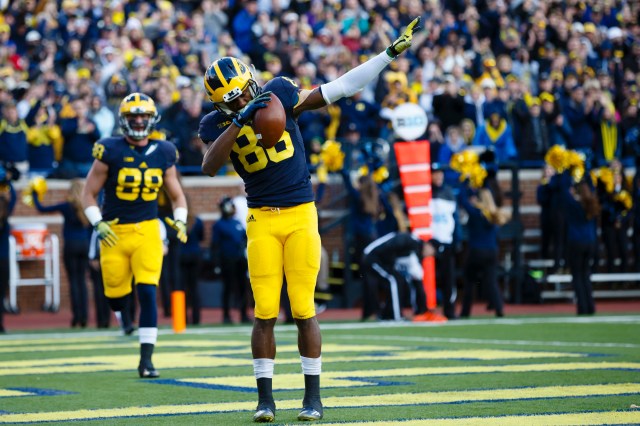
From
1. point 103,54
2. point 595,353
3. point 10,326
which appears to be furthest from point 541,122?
point 595,353

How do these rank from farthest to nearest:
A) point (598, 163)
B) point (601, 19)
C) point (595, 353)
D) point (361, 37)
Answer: point (601, 19)
point (361, 37)
point (598, 163)
point (595, 353)

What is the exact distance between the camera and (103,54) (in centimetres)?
2167

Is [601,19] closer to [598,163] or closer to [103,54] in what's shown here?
[598,163]

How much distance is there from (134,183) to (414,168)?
24.0 ft

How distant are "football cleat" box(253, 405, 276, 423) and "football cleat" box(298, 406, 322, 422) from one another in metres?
0.16

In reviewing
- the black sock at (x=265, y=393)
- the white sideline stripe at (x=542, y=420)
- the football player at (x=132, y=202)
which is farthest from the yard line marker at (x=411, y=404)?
the football player at (x=132, y=202)

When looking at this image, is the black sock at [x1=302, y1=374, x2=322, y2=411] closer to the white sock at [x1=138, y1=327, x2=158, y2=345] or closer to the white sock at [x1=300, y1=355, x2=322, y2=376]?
the white sock at [x1=300, y1=355, x2=322, y2=376]

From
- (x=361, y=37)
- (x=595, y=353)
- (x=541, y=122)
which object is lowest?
(x=595, y=353)

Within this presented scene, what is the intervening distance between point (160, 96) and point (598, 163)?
7.47m

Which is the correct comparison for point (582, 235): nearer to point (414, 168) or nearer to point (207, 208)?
point (414, 168)

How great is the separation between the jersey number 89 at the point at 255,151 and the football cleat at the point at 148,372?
302cm

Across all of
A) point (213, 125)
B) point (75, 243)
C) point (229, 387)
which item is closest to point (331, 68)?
point (75, 243)

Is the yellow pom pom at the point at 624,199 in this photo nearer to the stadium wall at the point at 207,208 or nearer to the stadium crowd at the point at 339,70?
the stadium crowd at the point at 339,70

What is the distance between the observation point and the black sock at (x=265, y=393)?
7605mm
